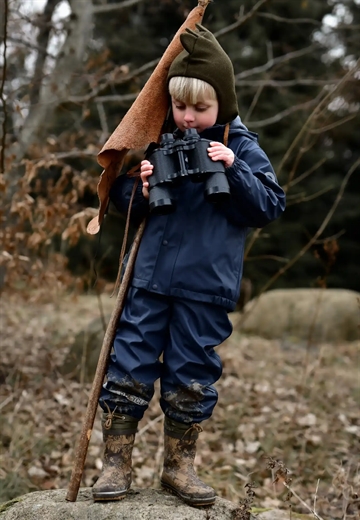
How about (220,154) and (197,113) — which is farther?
(197,113)

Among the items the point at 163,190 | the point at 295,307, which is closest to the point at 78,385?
the point at 163,190

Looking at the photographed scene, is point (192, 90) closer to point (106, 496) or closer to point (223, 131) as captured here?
point (223, 131)

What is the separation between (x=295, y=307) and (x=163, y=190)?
8.30 meters

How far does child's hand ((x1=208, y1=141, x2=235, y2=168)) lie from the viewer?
2.45m

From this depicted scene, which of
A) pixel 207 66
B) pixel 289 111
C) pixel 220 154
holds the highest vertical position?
pixel 289 111

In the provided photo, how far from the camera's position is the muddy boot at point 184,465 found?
2.67 m

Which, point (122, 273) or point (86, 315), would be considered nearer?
point (122, 273)

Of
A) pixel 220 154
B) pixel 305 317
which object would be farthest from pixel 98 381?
pixel 305 317

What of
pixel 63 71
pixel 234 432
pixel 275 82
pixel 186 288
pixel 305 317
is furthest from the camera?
pixel 305 317

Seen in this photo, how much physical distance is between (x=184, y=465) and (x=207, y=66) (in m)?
1.68

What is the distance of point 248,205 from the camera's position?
8.23 ft

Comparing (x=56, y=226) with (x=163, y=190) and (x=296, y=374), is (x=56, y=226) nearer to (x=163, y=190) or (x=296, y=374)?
(x=163, y=190)

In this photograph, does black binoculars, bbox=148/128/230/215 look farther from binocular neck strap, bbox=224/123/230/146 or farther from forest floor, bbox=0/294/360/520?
forest floor, bbox=0/294/360/520

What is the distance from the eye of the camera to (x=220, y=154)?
2457mm
